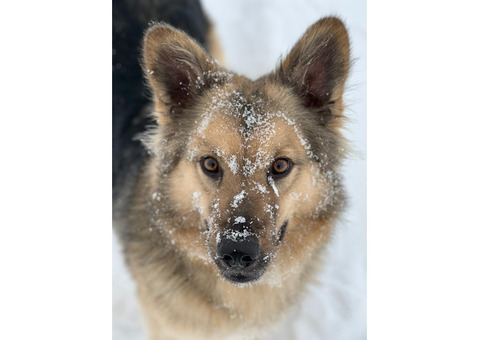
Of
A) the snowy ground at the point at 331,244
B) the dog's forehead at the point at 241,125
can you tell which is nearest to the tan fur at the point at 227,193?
the dog's forehead at the point at 241,125

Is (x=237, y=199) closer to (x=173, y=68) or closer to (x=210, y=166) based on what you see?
(x=210, y=166)

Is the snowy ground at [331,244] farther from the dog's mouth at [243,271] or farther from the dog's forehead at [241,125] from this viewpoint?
the dog's mouth at [243,271]

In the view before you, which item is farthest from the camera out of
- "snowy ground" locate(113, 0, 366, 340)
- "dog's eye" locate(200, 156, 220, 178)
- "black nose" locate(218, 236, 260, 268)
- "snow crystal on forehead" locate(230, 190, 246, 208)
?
"snowy ground" locate(113, 0, 366, 340)

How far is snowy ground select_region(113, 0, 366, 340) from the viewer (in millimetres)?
2326

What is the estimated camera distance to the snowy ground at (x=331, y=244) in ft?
7.63

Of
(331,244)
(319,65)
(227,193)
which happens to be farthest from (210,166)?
(331,244)

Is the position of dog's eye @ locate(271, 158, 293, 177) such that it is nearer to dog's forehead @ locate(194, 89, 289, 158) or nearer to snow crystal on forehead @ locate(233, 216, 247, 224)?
dog's forehead @ locate(194, 89, 289, 158)

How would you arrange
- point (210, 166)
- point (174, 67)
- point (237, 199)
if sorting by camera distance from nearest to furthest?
point (237, 199)
point (210, 166)
point (174, 67)

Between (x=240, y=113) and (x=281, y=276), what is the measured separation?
3.01 ft

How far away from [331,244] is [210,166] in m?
0.96

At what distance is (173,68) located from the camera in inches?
82.1

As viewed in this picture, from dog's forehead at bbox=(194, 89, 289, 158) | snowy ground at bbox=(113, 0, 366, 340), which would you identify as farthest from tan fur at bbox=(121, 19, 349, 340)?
snowy ground at bbox=(113, 0, 366, 340)
